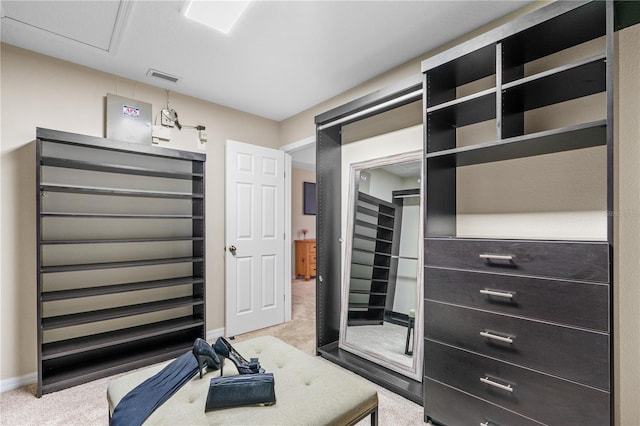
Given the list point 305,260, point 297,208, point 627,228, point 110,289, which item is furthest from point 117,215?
→ point 297,208

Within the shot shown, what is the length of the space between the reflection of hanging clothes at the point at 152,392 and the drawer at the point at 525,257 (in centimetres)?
145

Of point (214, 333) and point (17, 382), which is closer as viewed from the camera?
point (17, 382)

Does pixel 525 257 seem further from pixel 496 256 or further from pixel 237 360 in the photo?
pixel 237 360

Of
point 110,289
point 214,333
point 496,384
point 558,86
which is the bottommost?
point 214,333

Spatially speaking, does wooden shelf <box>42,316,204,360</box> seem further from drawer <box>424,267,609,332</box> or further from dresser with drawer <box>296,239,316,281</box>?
dresser with drawer <box>296,239,316,281</box>

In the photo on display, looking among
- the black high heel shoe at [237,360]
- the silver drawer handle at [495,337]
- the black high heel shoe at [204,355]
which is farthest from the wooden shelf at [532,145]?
the black high heel shoe at [204,355]

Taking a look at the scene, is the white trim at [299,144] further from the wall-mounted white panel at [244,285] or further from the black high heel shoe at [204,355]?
the black high heel shoe at [204,355]

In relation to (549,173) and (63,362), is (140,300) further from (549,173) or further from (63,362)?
(549,173)

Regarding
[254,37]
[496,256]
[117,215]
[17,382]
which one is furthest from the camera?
[117,215]

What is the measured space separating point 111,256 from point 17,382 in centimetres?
108

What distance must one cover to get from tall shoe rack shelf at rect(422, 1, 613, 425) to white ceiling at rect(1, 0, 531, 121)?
0.40 metres

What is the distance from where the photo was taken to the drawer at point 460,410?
1576 millimetres

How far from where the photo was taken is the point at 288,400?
137 cm

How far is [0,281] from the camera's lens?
2332 millimetres
